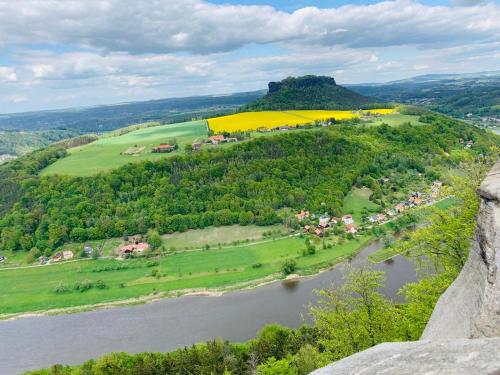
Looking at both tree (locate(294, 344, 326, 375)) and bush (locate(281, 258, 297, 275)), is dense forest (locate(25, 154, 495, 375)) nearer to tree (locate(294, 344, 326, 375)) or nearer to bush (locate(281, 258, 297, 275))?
tree (locate(294, 344, 326, 375))

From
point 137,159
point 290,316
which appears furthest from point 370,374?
point 137,159

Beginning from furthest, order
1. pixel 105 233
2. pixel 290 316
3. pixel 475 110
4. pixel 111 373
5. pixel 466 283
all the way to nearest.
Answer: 1. pixel 475 110
2. pixel 105 233
3. pixel 290 316
4. pixel 111 373
5. pixel 466 283

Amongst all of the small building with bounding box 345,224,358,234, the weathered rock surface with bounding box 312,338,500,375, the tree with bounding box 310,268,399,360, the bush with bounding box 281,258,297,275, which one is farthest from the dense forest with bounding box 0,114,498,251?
the weathered rock surface with bounding box 312,338,500,375

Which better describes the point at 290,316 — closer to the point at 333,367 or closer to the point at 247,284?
the point at 247,284

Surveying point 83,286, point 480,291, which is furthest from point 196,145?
point 480,291

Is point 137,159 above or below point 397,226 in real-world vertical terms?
above

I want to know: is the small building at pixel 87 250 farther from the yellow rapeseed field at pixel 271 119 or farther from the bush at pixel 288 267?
the yellow rapeseed field at pixel 271 119
